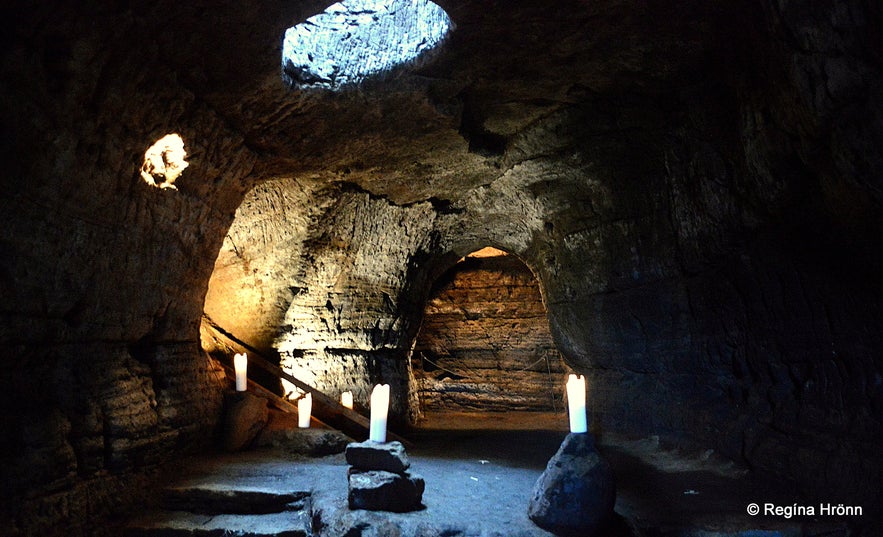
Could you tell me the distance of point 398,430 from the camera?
7.64 metres

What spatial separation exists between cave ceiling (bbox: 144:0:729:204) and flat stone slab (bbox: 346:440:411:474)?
2.80m

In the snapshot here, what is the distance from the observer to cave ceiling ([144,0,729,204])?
137 inches

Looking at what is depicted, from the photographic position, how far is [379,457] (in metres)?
3.51

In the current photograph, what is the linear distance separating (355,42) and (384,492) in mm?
3475

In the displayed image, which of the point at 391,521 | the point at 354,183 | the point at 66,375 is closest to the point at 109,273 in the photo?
the point at 66,375

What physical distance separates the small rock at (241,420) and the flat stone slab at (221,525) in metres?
1.21

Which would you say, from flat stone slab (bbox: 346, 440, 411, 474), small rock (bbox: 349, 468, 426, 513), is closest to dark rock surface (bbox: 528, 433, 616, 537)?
small rock (bbox: 349, 468, 426, 513)

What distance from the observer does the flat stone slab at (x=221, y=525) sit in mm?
3371

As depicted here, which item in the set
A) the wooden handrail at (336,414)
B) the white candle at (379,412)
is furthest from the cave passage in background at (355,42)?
the wooden handrail at (336,414)

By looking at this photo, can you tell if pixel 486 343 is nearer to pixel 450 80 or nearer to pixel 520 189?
pixel 520 189

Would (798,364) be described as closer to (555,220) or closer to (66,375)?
(555,220)

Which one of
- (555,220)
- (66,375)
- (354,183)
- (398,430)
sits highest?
(354,183)

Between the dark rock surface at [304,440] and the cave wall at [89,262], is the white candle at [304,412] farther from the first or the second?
the cave wall at [89,262]

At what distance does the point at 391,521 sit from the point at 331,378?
438 centimetres
